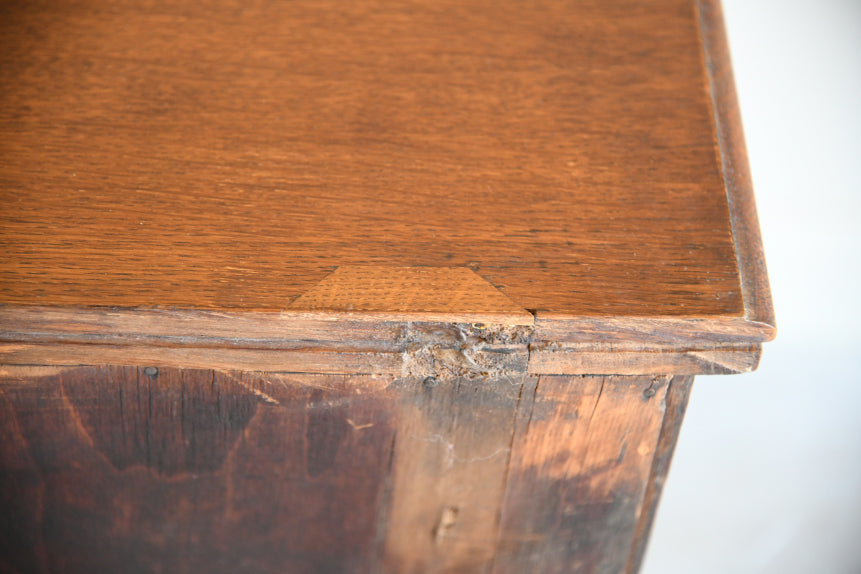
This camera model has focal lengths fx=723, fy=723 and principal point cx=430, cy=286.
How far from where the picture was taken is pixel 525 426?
2.01ft

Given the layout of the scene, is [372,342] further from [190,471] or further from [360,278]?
[190,471]

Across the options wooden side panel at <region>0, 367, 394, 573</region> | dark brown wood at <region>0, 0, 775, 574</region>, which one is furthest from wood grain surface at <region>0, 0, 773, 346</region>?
wooden side panel at <region>0, 367, 394, 573</region>

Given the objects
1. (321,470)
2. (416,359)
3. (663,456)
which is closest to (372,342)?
(416,359)

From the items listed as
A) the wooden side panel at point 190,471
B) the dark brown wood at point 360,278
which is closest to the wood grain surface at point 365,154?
the dark brown wood at point 360,278

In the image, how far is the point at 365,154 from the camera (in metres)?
0.61

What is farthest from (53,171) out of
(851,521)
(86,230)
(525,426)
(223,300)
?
(851,521)

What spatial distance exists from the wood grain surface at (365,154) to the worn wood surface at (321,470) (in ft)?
0.30

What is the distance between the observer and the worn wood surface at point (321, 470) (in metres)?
0.59

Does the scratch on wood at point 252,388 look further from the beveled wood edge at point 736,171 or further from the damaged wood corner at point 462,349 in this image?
the beveled wood edge at point 736,171

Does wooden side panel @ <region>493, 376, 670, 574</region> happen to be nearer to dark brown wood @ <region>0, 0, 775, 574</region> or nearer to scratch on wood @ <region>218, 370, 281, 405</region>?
dark brown wood @ <region>0, 0, 775, 574</region>

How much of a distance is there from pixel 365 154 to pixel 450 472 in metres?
0.29

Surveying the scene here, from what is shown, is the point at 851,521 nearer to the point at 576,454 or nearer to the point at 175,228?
the point at 576,454

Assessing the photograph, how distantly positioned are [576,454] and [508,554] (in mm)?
137

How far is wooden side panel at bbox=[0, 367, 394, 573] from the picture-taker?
587 millimetres
